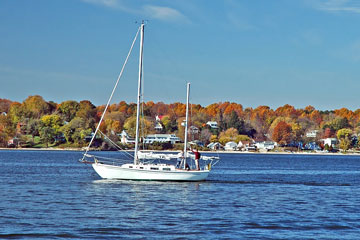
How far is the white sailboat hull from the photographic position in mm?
53000

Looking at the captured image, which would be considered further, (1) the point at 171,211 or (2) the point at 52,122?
(2) the point at 52,122

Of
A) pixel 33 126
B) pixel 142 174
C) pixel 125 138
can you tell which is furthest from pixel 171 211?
pixel 33 126

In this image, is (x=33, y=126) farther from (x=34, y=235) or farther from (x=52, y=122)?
(x=34, y=235)

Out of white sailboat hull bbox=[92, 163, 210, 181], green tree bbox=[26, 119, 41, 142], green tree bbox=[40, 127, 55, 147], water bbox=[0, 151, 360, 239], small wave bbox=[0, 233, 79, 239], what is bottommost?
small wave bbox=[0, 233, 79, 239]

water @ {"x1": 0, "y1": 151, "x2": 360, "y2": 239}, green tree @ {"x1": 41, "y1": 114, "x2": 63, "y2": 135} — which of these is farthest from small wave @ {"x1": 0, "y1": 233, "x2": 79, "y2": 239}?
green tree @ {"x1": 41, "y1": 114, "x2": 63, "y2": 135}

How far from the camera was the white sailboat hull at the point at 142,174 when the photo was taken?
53000 millimetres

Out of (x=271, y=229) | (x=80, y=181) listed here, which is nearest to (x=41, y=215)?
(x=271, y=229)

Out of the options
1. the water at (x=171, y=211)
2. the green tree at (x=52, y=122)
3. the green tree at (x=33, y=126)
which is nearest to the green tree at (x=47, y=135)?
the green tree at (x=52, y=122)

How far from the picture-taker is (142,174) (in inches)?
2090

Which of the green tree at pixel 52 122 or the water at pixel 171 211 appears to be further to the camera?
the green tree at pixel 52 122

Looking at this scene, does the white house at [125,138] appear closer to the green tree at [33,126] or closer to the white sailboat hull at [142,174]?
the green tree at [33,126]

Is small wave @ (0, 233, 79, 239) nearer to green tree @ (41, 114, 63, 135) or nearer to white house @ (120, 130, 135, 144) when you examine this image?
green tree @ (41, 114, 63, 135)

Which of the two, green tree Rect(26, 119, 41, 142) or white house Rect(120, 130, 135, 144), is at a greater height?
green tree Rect(26, 119, 41, 142)

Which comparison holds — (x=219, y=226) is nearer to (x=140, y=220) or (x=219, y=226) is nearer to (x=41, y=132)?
(x=140, y=220)
